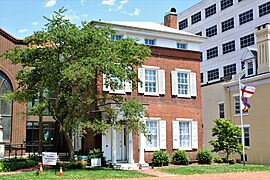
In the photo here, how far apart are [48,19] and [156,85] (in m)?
9.00

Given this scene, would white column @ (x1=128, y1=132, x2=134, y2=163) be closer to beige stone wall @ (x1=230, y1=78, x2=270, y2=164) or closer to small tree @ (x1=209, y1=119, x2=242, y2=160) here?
small tree @ (x1=209, y1=119, x2=242, y2=160)

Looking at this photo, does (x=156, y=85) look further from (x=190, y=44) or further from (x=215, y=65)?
(x=215, y=65)

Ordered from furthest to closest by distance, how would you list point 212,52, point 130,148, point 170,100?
point 212,52, point 170,100, point 130,148

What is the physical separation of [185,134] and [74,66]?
36.1ft

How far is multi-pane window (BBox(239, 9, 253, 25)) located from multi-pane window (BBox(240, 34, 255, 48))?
2081 mm

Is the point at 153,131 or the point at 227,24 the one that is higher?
the point at 227,24

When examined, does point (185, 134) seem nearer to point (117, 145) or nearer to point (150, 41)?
point (117, 145)

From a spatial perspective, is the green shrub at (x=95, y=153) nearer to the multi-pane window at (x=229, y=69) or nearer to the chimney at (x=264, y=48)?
the chimney at (x=264, y=48)

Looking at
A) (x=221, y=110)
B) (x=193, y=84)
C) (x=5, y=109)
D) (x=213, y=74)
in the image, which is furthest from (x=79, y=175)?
(x=213, y=74)

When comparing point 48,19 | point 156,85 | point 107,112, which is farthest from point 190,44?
point 48,19

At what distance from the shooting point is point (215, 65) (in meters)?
56.6

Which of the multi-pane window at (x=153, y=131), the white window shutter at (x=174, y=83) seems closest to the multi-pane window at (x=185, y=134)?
the multi-pane window at (x=153, y=131)

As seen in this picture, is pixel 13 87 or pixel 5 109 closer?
pixel 13 87

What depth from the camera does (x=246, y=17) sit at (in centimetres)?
5219
